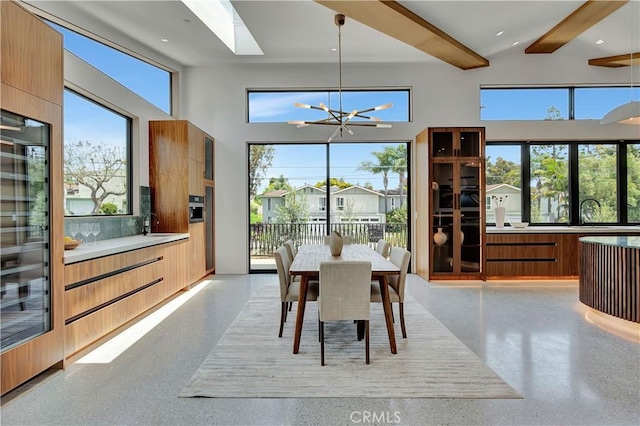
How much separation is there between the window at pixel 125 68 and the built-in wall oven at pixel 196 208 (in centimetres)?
168

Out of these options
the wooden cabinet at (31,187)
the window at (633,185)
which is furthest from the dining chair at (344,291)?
the window at (633,185)

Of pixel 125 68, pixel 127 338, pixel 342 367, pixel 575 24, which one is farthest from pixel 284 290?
pixel 575 24

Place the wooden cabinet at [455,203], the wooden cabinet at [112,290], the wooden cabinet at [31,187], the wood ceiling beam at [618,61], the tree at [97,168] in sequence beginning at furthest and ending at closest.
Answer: the wood ceiling beam at [618,61] → the wooden cabinet at [455,203] → the tree at [97,168] → the wooden cabinet at [112,290] → the wooden cabinet at [31,187]

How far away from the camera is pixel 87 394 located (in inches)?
88.1

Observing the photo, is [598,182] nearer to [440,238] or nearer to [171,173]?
[440,238]

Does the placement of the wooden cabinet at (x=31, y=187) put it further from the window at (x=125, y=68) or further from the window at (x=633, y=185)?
the window at (x=633, y=185)

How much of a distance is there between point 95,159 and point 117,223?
0.85m

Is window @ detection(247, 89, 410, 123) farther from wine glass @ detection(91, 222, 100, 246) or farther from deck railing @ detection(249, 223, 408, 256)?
wine glass @ detection(91, 222, 100, 246)

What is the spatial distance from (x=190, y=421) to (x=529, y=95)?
707 cm

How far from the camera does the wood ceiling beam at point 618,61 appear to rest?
5.66 meters

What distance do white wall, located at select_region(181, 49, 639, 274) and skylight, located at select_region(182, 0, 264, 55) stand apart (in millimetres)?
576

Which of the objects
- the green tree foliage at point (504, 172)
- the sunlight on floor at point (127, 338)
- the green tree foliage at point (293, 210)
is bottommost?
the sunlight on floor at point (127, 338)

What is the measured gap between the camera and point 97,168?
4121 millimetres

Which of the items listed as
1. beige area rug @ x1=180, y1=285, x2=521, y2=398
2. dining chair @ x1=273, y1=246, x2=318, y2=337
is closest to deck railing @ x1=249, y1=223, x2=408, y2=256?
beige area rug @ x1=180, y1=285, x2=521, y2=398
